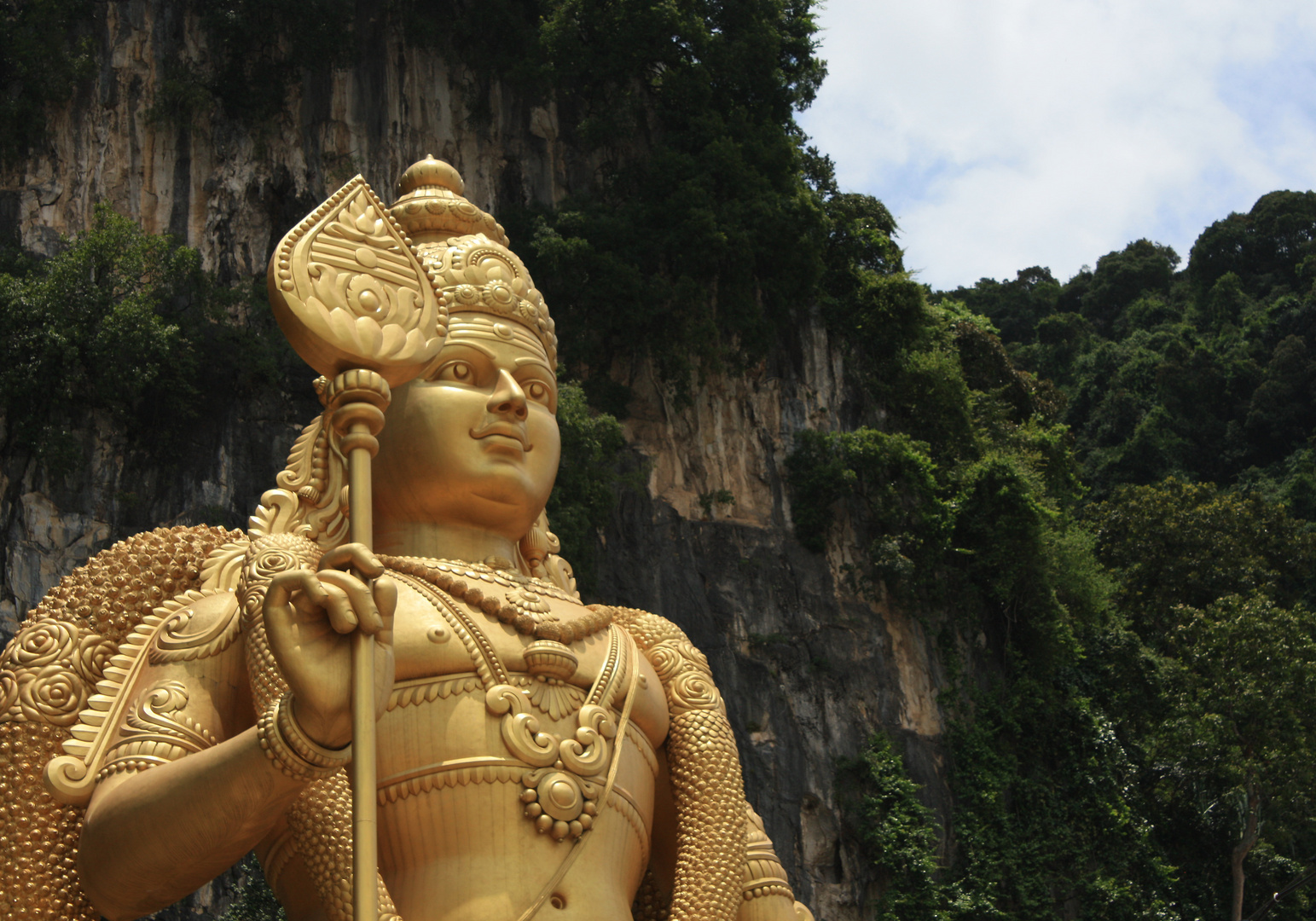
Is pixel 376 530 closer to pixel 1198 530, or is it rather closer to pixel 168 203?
pixel 168 203

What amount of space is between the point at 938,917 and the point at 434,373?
43.6 ft

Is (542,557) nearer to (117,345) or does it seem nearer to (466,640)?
(466,640)

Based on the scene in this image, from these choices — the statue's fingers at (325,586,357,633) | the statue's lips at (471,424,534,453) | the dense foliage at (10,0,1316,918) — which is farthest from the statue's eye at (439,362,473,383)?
the dense foliage at (10,0,1316,918)

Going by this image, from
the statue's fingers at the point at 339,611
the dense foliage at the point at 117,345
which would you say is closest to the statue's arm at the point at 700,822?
the statue's fingers at the point at 339,611

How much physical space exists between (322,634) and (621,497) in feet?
49.0

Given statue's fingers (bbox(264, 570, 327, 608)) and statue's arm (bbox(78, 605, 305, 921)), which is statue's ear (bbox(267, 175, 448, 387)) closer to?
statue's fingers (bbox(264, 570, 327, 608))

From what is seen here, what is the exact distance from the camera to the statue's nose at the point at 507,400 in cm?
413

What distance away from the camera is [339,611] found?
288 cm

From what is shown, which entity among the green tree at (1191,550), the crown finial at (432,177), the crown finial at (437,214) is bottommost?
the crown finial at (437,214)

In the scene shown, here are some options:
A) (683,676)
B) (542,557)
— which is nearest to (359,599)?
(683,676)

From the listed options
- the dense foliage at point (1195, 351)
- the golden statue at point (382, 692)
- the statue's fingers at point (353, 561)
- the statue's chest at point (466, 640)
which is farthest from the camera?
the dense foliage at point (1195, 351)

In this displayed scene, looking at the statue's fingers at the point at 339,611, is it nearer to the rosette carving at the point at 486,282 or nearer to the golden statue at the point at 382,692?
the golden statue at the point at 382,692

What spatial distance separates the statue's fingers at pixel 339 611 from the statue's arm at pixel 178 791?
366 mm

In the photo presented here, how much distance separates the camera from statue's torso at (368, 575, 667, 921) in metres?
3.54
